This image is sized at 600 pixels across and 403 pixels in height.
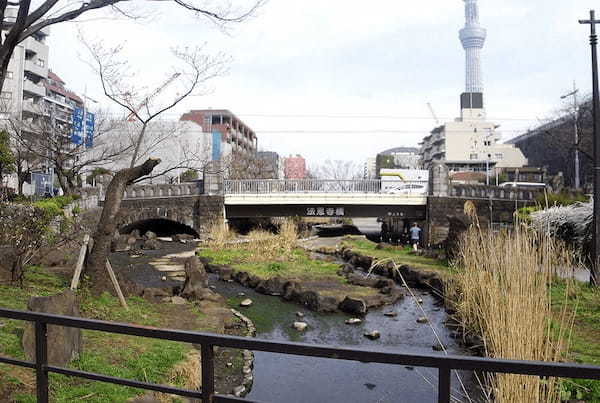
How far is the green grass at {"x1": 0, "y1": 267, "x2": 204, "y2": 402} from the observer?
4.45 m

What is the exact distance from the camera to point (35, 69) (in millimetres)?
34438

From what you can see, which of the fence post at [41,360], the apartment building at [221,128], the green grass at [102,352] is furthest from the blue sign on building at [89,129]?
the apartment building at [221,128]

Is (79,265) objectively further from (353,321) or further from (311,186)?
(311,186)

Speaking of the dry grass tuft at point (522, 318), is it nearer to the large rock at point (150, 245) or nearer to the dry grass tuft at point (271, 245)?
the dry grass tuft at point (271, 245)

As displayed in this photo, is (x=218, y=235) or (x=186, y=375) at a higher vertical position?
(x=218, y=235)

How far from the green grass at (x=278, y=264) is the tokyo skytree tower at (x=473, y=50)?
5922 inches

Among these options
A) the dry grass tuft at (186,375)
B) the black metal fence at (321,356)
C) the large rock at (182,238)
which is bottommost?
the large rock at (182,238)

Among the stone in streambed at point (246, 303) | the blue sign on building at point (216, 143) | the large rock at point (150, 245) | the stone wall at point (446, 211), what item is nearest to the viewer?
the stone in streambed at point (246, 303)

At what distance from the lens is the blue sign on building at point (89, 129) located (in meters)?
20.5

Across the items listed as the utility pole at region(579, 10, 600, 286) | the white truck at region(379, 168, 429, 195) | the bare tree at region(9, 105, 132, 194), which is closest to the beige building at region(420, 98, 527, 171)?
the white truck at region(379, 168, 429, 195)

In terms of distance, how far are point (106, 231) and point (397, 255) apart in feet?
36.8

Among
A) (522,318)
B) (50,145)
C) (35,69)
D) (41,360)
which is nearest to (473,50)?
(35,69)

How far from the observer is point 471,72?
152 metres

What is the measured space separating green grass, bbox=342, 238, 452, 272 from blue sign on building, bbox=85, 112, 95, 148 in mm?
11791
